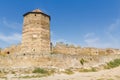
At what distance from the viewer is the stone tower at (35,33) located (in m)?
28.2

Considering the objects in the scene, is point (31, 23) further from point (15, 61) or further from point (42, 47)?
point (15, 61)

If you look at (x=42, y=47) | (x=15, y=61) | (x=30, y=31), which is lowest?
(x=15, y=61)

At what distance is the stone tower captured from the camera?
28214 mm

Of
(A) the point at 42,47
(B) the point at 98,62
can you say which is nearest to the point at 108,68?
(B) the point at 98,62

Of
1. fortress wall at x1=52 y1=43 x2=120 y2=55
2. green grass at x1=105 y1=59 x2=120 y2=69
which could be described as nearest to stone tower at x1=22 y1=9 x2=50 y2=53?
fortress wall at x1=52 y1=43 x2=120 y2=55

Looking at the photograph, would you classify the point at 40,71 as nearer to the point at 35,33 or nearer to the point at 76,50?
the point at 35,33

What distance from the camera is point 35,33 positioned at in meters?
28.5

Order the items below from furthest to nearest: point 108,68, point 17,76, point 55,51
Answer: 1. point 55,51
2. point 108,68
3. point 17,76

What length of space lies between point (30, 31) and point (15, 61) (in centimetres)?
533

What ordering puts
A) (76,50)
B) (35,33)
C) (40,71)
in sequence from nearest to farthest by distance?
(40,71)
(35,33)
(76,50)

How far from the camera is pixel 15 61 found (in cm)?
2488

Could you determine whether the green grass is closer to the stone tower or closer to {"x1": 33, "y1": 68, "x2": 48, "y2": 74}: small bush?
the stone tower

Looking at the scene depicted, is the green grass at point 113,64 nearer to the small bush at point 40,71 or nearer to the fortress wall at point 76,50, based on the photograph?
the fortress wall at point 76,50

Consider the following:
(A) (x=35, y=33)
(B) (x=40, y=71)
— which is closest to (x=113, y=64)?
(B) (x=40, y=71)
